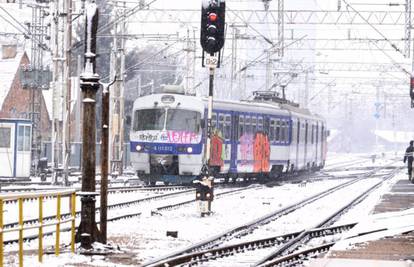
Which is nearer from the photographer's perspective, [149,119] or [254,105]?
[149,119]

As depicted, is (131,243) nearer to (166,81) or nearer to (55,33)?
(55,33)

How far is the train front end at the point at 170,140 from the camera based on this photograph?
31328mm

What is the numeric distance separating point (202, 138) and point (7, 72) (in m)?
35.1

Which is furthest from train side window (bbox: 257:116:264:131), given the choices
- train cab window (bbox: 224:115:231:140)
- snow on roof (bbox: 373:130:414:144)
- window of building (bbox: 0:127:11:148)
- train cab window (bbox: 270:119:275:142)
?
snow on roof (bbox: 373:130:414:144)

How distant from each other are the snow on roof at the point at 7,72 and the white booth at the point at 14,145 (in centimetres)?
2754

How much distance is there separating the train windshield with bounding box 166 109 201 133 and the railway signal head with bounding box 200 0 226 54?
11193mm

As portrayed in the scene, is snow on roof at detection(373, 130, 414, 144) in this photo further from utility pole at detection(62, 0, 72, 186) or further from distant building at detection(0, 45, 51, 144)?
utility pole at detection(62, 0, 72, 186)

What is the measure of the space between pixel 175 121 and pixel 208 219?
427 inches

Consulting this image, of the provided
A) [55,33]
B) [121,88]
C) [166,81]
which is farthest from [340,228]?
[166,81]

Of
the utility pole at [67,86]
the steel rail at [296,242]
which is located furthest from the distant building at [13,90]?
the steel rail at [296,242]

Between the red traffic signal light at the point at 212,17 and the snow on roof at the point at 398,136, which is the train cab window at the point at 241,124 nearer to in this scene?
the red traffic signal light at the point at 212,17

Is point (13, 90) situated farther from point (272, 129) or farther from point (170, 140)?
point (170, 140)

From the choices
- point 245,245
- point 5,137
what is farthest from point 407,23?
point 245,245

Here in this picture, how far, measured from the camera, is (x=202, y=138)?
31453mm
